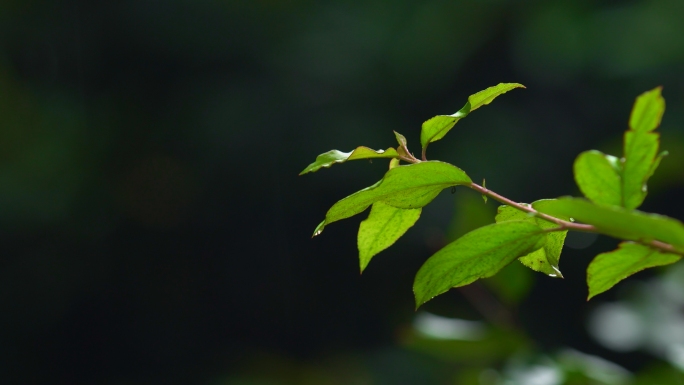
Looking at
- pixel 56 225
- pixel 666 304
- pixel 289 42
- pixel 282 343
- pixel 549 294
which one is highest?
pixel 289 42

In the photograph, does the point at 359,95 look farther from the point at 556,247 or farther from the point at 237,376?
the point at 556,247

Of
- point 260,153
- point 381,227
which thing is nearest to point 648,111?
point 381,227

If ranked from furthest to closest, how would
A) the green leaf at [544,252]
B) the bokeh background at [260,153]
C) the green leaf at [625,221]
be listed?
the bokeh background at [260,153] → the green leaf at [544,252] → the green leaf at [625,221]

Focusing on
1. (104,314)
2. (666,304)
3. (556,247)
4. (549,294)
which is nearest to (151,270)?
(104,314)

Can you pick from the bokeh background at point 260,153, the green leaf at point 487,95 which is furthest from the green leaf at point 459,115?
the bokeh background at point 260,153

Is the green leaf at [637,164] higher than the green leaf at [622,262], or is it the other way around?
the green leaf at [637,164]

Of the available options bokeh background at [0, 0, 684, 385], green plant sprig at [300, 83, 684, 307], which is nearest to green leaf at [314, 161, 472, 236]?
green plant sprig at [300, 83, 684, 307]

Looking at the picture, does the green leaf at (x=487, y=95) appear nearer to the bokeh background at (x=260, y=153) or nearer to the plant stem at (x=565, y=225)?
the plant stem at (x=565, y=225)
